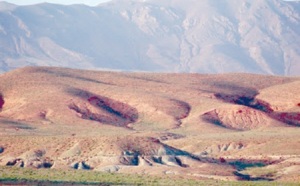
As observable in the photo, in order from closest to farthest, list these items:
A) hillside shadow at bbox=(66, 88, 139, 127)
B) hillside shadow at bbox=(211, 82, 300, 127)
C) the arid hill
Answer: the arid hill
hillside shadow at bbox=(66, 88, 139, 127)
hillside shadow at bbox=(211, 82, 300, 127)

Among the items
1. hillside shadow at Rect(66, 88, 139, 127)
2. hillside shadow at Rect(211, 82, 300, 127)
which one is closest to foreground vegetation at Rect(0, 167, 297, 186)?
hillside shadow at Rect(66, 88, 139, 127)

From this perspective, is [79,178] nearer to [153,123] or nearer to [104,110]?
[153,123]

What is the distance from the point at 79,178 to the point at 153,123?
73.5 meters

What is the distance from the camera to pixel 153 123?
135875 mm

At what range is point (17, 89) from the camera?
14538 centimetres

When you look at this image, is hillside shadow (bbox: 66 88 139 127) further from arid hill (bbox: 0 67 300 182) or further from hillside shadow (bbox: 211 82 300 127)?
hillside shadow (bbox: 211 82 300 127)

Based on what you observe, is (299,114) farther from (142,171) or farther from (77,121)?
(142,171)

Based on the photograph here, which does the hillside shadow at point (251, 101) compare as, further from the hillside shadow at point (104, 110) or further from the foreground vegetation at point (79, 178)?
the foreground vegetation at point (79, 178)

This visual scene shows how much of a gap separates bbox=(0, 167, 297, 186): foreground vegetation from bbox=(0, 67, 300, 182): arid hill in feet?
21.4

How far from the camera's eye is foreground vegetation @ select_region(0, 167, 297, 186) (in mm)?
58559

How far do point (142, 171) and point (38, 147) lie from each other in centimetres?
1736

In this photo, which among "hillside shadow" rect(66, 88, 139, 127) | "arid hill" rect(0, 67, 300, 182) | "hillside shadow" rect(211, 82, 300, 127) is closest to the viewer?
"arid hill" rect(0, 67, 300, 182)

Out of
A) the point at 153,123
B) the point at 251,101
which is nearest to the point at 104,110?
the point at 153,123

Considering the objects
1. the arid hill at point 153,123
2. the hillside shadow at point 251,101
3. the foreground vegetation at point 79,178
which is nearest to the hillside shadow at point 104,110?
the arid hill at point 153,123
